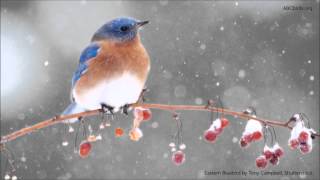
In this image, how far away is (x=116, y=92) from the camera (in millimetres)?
3277

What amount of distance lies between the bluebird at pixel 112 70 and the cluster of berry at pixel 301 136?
39.0 inches

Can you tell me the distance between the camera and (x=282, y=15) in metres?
10.9

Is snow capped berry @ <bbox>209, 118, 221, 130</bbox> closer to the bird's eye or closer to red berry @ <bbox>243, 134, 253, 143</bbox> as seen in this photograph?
red berry @ <bbox>243, 134, 253, 143</bbox>

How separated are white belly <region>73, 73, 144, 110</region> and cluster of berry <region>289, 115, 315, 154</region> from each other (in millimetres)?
1002

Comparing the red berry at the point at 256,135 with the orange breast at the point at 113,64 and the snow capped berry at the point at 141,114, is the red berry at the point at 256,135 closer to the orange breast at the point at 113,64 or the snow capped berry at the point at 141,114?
the snow capped berry at the point at 141,114


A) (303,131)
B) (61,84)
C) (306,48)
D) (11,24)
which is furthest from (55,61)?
(303,131)

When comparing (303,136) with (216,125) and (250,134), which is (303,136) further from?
(216,125)

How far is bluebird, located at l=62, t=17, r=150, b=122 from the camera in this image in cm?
330

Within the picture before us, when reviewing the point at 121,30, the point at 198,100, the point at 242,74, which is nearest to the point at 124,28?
the point at 121,30

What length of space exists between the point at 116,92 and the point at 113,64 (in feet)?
0.52

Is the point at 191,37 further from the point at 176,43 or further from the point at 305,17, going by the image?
the point at 305,17

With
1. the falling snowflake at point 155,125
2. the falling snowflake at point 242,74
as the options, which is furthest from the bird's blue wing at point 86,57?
the falling snowflake at point 242,74

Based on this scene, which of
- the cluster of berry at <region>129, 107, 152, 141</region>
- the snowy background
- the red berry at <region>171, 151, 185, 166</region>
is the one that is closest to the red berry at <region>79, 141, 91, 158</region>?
the cluster of berry at <region>129, 107, 152, 141</region>

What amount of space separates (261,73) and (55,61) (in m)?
3.43
